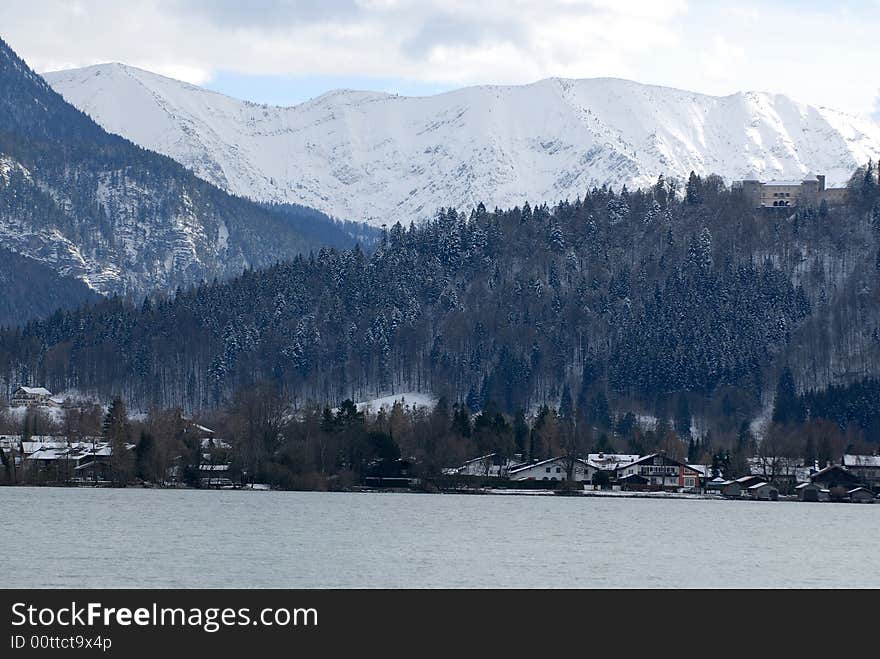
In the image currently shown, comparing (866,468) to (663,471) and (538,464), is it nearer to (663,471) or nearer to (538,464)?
(663,471)

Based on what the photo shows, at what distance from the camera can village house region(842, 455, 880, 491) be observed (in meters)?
176

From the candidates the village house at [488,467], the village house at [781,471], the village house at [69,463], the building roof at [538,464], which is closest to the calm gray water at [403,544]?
the village house at [69,463]

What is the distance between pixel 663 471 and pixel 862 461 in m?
21.3

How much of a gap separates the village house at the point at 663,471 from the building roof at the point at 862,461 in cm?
Answer: 1624

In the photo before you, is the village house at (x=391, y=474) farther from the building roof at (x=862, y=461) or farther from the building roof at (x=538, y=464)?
the building roof at (x=862, y=461)

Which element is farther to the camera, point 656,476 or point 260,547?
point 656,476

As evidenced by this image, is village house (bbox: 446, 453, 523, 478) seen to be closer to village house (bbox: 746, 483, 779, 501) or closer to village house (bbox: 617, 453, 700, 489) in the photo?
village house (bbox: 617, 453, 700, 489)

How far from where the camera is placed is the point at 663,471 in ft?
583

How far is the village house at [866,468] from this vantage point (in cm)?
17600

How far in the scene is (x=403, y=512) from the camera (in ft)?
406
